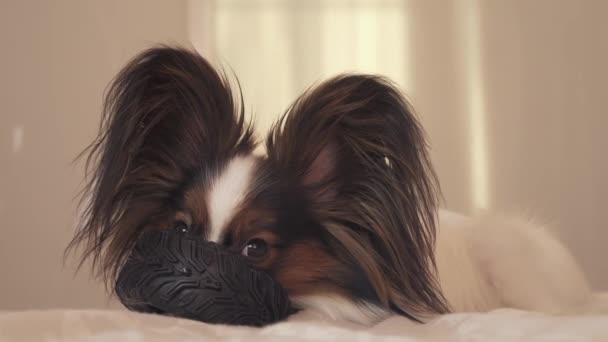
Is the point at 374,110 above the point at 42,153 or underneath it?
above

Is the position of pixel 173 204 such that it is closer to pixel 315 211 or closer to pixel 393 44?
pixel 315 211

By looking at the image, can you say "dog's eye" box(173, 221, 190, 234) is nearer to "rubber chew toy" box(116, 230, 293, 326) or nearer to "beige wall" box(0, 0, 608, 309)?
"rubber chew toy" box(116, 230, 293, 326)

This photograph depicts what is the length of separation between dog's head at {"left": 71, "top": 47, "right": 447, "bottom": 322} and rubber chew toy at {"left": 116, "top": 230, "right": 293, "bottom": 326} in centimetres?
10

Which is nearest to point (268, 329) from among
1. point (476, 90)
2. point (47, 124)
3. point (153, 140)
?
point (153, 140)

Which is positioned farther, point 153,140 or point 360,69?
point 360,69

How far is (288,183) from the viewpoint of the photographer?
1.73 meters

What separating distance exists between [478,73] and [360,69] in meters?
0.66

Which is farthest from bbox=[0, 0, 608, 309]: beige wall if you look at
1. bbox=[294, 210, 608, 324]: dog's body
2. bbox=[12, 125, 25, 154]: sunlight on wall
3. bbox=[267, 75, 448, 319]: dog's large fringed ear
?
bbox=[267, 75, 448, 319]: dog's large fringed ear

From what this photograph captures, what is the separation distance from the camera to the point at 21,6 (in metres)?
3.89

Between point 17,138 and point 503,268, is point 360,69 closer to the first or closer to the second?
point 17,138

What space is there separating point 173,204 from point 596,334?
105 cm

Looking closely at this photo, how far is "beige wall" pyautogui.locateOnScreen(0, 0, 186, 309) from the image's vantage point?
3836mm

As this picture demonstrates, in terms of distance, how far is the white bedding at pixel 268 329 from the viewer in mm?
1171

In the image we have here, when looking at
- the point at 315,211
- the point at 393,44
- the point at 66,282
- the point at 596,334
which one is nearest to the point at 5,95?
the point at 66,282
